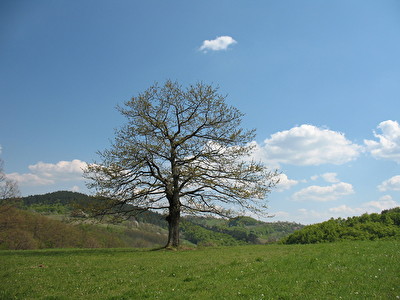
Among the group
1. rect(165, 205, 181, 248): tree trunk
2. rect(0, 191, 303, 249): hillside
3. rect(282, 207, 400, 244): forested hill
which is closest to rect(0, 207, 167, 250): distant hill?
rect(0, 191, 303, 249): hillside

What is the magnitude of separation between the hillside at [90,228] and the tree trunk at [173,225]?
30.9 inches

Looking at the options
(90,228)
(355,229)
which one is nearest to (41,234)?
(90,228)

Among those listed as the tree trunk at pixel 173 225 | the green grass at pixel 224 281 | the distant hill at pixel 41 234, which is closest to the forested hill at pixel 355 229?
the tree trunk at pixel 173 225

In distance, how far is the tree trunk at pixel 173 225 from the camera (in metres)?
26.2

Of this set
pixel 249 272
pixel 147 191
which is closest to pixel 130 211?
pixel 147 191

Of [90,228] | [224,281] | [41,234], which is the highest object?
[224,281]

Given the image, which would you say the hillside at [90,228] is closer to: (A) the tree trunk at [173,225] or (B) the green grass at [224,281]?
(A) the tree trunk at [173,225]

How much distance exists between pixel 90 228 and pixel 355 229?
7726 centimetres

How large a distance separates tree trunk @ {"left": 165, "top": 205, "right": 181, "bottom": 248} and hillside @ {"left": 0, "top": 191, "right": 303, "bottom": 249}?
0.79 meters

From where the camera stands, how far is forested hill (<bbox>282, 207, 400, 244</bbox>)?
2539cm

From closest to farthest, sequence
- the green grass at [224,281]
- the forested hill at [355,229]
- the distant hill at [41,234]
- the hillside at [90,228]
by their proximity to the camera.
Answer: the green grass at [224,281]
the forested hill at [355,229]
the hillside at [90,228]
the distant hill at [41,234]

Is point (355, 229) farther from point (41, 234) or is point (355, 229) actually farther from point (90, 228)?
point (90, 228)

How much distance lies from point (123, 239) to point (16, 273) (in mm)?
93636

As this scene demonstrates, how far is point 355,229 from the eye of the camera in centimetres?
2686
